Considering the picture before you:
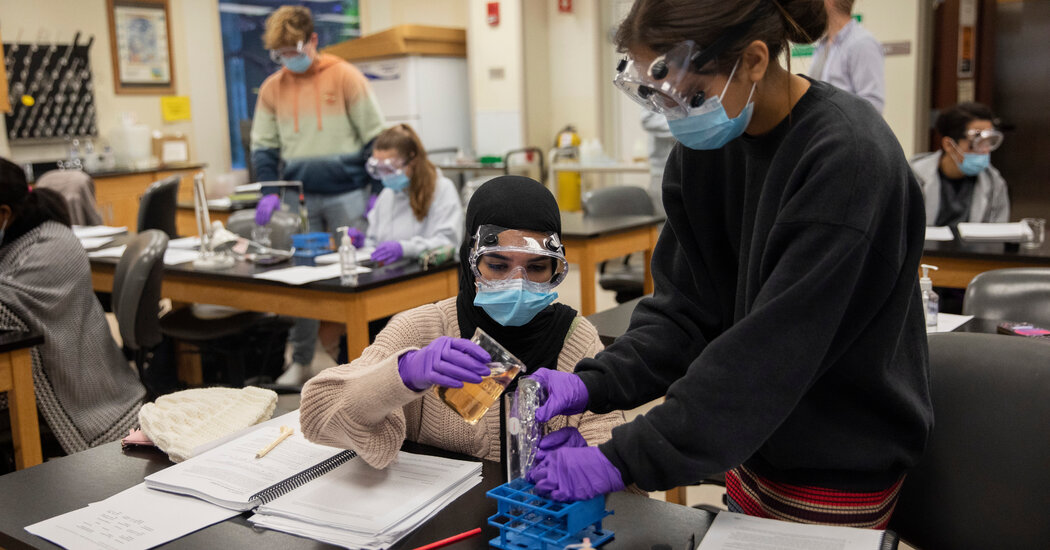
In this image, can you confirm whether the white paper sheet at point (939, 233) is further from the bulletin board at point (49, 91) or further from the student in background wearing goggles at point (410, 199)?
the bulletin board at point (49, 91)

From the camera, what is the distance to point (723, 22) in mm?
1041

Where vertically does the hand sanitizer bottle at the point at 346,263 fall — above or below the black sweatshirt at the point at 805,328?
below

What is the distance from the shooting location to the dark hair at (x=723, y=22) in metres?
1.04

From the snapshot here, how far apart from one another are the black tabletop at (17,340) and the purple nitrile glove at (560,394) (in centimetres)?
184

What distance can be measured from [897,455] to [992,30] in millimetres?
5954

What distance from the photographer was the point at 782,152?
1.08 m

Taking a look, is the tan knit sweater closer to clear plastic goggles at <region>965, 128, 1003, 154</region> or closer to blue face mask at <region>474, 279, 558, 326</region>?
blue face mask at <region>474, 279, 558, 326</region>

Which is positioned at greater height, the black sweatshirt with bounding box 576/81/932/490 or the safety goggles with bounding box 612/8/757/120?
the safety goggles with bounding box 612/8/757/120

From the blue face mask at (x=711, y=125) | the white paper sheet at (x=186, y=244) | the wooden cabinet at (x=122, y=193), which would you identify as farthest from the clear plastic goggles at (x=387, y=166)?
the wooden cabinet at (x=122, y=193)

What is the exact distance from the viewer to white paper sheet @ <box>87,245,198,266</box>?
3783 mm

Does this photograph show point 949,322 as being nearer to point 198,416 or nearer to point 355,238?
point 198,416

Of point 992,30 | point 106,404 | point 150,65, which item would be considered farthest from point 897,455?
point 150,65

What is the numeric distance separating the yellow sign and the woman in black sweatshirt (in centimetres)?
730

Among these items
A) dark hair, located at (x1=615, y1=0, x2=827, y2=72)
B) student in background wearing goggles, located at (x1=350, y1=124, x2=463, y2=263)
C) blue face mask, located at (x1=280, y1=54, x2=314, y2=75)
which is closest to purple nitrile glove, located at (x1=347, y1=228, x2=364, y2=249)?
student in background wearing goggles, located at (x1=350, y1=124, x2=463, y2=263)
